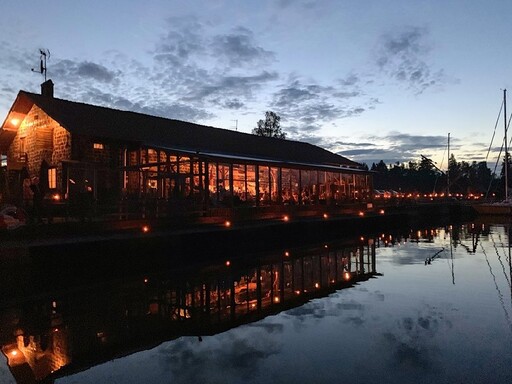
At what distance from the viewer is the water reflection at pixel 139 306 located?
761 centimetres

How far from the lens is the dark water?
22.2 ft

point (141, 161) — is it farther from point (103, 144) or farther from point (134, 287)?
point (134, 287)

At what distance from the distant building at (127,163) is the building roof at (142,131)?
9 cm

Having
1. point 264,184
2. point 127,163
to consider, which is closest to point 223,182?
point 264,184

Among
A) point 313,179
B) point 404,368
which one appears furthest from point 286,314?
point 313,179

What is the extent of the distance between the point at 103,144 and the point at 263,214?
9.24m

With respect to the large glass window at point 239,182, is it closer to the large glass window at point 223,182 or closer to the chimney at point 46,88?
the large glass window at point 223,182

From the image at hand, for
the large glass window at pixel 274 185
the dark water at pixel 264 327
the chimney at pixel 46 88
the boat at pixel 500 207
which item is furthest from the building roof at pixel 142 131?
the boat at pixel 500 207

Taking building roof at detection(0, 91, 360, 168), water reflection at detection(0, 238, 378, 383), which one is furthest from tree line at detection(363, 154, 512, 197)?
water reflection at detection(0, 238, 378, 383)

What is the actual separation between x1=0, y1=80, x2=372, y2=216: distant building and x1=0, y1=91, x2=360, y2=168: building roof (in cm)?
9

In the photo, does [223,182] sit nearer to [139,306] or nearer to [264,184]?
[264,184]

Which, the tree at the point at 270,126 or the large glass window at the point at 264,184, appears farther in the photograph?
the tree at the point at 270,126

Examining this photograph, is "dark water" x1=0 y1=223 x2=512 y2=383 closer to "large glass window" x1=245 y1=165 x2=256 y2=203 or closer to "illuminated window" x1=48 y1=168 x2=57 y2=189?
"large glass window" x1=245 y1=165 x2=256 y2=203

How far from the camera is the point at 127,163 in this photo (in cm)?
2475
